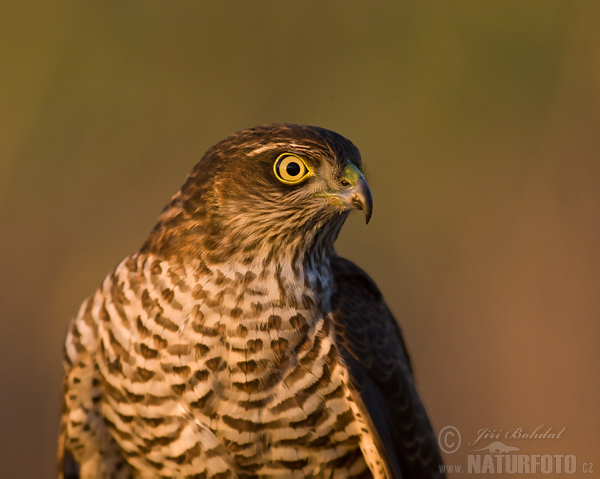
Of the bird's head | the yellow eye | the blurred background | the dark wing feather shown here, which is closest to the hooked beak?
the bird's head

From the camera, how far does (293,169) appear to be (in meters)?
3.24

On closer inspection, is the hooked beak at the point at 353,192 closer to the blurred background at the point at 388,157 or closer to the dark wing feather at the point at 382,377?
the dark wing feather at the point at 382,377

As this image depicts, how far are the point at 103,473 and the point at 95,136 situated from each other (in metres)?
3.93

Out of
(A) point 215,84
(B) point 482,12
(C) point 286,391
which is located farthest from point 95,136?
(C) point 286,391

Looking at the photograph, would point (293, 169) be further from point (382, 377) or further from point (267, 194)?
point (382, 377)

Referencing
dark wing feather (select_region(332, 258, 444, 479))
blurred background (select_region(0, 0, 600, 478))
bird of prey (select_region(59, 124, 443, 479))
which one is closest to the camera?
bird of prey (select_region(59, 124, 443, 479))

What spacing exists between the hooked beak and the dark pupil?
0.17 metres

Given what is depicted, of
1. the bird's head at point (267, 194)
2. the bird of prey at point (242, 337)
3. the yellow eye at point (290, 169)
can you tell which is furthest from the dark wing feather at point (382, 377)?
the yellow eye at point (290, 169)

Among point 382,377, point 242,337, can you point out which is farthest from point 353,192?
point 382,377

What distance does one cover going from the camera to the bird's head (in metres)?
3.21

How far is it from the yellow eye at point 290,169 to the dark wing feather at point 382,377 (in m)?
0.59

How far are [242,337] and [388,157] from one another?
392 centimetres

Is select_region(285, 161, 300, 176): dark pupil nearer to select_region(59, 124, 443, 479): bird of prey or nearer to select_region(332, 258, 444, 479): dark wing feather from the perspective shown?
select_region(59, 124, 443, 479): bird of prey

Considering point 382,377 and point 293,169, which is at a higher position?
point 293,169
